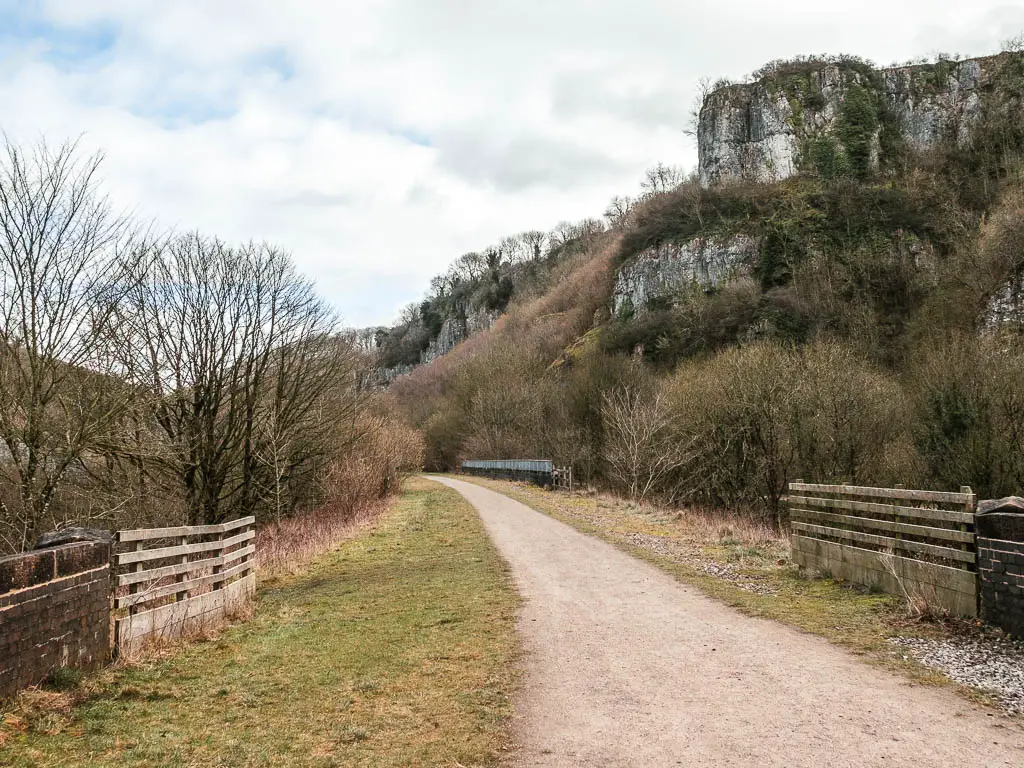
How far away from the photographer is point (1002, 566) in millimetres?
6559

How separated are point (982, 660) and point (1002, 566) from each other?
3.53 feet

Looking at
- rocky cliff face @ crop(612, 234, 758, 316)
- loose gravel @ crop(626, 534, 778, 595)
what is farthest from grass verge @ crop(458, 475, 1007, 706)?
rocky cliff face @ crop(612, 234, 758, 316)

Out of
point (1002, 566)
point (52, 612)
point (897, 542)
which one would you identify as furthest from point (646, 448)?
point (52, 612)

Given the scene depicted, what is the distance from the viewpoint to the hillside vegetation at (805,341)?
2280cm

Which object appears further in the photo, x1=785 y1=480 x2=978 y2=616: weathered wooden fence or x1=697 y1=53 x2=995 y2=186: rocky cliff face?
x1=697 y1=53 x2=995 y2=186: rocky cliff face

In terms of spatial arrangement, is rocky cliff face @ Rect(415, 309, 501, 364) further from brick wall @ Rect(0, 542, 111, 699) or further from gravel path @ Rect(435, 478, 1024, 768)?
brick wall @ Rect(0, 542, 111, 699)

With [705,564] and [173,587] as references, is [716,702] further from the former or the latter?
[705,564]

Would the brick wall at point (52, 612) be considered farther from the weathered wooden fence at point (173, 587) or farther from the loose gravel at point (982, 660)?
the loose gravel at point (982, 660)

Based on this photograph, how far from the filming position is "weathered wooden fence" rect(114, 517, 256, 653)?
22.9 ft

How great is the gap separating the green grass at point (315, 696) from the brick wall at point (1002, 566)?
456 centimetres

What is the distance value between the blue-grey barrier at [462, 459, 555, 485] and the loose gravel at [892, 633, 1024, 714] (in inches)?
1228

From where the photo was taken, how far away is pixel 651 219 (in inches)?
2608

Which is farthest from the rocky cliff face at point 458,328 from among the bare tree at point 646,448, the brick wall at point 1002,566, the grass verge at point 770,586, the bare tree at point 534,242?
the brick wall at point 1002,566

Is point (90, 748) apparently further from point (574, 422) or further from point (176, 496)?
point (574, 422)
